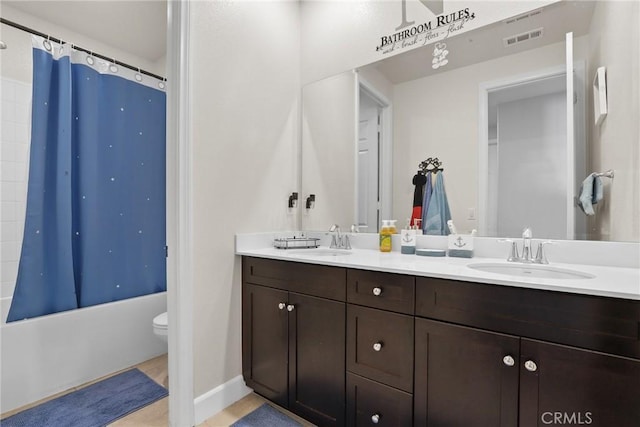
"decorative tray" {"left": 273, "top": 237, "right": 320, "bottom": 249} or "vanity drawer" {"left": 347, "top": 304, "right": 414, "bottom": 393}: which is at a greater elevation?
"decorative tray" {"left": 273, "top": 237, "right": 320, "bottom": 249}

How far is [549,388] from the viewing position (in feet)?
2.86

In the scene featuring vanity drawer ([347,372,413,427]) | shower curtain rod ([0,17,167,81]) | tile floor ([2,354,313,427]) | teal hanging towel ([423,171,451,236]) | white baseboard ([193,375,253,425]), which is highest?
shower curtain rod ([0,17,167,81])

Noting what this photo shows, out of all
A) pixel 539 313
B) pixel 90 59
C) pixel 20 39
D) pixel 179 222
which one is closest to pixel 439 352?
pixel 539 313

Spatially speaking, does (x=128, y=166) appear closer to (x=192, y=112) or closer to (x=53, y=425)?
(x=192, y=112)

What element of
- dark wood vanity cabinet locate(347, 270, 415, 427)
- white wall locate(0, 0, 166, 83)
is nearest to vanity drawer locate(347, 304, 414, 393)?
dark wood vanity cabinet locate(347, 270, 415, 427)

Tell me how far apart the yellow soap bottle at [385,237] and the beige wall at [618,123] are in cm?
88

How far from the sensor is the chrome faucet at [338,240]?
188cm

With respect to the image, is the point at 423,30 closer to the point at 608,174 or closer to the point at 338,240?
the point at 608,174

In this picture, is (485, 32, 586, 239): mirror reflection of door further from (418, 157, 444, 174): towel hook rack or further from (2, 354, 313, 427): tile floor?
(2, 354, 313, 427): tile floor

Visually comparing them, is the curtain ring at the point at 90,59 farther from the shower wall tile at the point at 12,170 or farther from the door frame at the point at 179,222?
the door frame at the point at 179,222

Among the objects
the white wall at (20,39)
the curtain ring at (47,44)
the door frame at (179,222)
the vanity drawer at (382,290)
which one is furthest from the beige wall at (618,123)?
the white wall at (20,39)

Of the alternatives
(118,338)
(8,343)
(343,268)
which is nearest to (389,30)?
(343,268)

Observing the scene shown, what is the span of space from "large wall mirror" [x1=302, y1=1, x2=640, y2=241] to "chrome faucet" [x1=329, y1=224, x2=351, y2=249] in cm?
13

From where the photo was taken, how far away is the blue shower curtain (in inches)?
72.8
